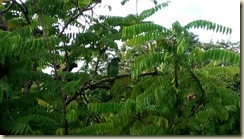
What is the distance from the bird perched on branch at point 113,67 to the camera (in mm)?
2260

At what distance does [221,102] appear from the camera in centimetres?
154

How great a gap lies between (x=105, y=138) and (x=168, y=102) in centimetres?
24

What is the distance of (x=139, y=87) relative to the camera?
1650 mm

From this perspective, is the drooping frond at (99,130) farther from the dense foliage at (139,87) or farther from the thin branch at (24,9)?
the thin branch at (24,9)

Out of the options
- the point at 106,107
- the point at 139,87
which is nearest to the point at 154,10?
the point at 139,87

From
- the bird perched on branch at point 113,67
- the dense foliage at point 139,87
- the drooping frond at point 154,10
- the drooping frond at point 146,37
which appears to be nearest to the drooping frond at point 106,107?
the dense foliage at point 139,87

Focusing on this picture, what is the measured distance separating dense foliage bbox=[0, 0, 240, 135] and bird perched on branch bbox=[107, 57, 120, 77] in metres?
0.07

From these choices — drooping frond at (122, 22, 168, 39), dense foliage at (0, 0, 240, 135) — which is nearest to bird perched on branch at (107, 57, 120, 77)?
dense foliage at (0, 0, 240, 135)

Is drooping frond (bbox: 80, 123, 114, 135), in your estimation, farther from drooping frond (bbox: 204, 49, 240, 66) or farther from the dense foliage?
drooping frond (bbox: 204, 49, 240, 66)

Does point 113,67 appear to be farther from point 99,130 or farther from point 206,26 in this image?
point 206,26

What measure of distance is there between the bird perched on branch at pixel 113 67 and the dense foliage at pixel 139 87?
0.22 ft

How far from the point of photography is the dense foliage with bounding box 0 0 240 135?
145 centimetres

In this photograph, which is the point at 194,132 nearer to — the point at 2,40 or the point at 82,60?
the point at 2,40

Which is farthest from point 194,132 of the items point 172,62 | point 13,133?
point 13,133
